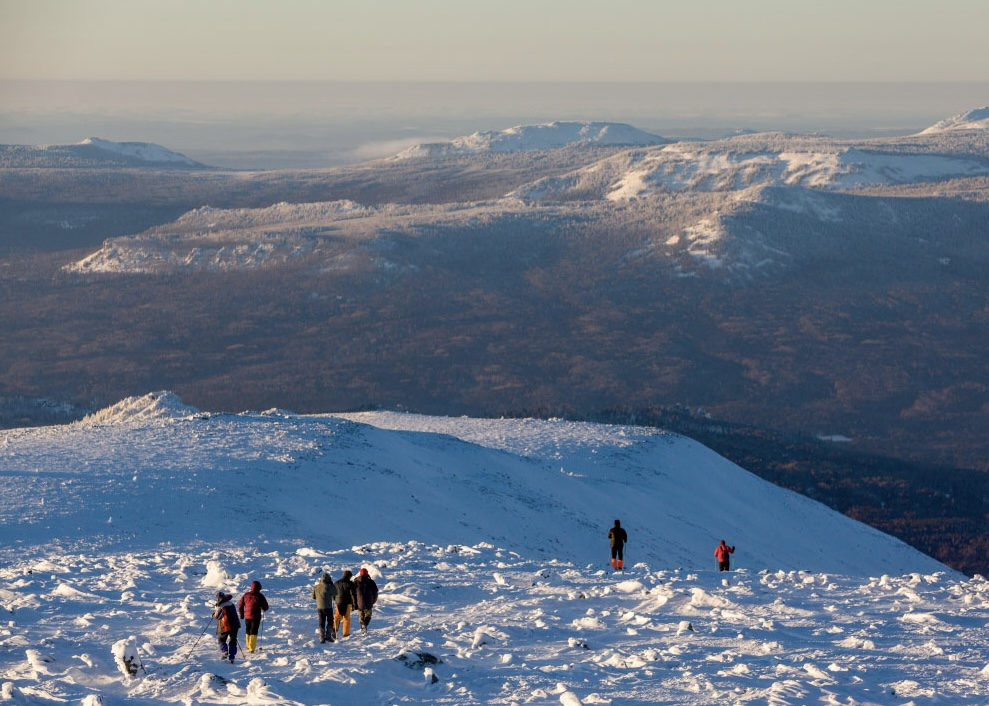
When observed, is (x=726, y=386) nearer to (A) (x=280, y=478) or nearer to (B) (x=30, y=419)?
(B) (x=30, y=419)

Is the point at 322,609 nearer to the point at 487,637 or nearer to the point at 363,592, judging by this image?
the point at 363,592

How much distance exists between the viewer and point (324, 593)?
20.2 m

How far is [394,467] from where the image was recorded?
1816 inches

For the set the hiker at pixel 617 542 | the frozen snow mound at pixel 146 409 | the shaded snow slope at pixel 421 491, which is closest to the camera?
the hiker at pixel 617 542

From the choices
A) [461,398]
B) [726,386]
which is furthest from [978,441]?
[461,398]

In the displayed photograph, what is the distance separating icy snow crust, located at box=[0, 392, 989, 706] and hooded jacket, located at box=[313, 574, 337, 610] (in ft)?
2.33

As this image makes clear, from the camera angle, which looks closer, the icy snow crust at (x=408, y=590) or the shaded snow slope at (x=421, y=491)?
the icy snow crust at (x=408, y=590)

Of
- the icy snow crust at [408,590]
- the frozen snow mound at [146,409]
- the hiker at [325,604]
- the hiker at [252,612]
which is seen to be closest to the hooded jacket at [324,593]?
the hiker at [325,604]

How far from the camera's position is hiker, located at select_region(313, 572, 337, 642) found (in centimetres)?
2016

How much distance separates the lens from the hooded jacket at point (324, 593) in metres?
20.1

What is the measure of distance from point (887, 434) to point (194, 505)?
14693cm

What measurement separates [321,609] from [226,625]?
1.69m

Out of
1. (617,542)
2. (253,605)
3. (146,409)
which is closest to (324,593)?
(253,605)

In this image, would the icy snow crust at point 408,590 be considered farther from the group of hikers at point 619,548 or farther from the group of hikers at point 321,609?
the group of hikers at point 619,548
